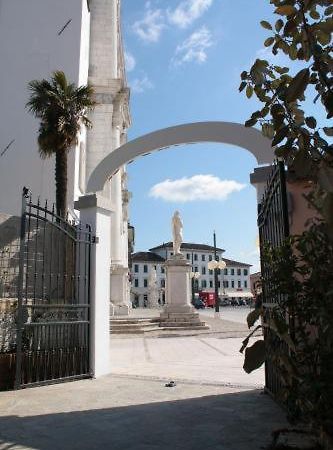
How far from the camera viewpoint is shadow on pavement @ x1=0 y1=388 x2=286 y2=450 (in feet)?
14.5

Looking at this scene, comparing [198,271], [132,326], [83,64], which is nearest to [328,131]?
[132,326]

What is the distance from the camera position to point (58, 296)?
332 inches

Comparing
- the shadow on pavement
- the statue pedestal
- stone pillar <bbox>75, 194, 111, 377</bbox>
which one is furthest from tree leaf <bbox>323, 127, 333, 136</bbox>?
the statue pedestal

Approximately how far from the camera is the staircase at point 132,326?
2036 centimetres

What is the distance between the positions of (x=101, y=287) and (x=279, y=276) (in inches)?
227

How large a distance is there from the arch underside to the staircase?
11.9m

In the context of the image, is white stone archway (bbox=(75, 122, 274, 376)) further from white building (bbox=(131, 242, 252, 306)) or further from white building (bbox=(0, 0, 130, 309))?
white building (bbox=(131, 242, 252, 306))

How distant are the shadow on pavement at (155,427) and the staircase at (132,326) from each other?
14.2 meters

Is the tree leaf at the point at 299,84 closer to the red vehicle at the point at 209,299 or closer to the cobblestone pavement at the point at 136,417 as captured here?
the cobblestone pavement at the point at 136,417

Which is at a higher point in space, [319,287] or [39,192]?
[39,192]

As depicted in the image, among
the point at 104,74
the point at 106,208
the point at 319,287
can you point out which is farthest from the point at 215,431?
the point at 104,74

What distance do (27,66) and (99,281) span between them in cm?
1981

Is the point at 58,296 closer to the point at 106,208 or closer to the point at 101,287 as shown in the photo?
the point at 101,287

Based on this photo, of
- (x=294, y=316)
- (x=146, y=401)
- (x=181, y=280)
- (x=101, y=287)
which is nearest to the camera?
(x=294, y=316)
